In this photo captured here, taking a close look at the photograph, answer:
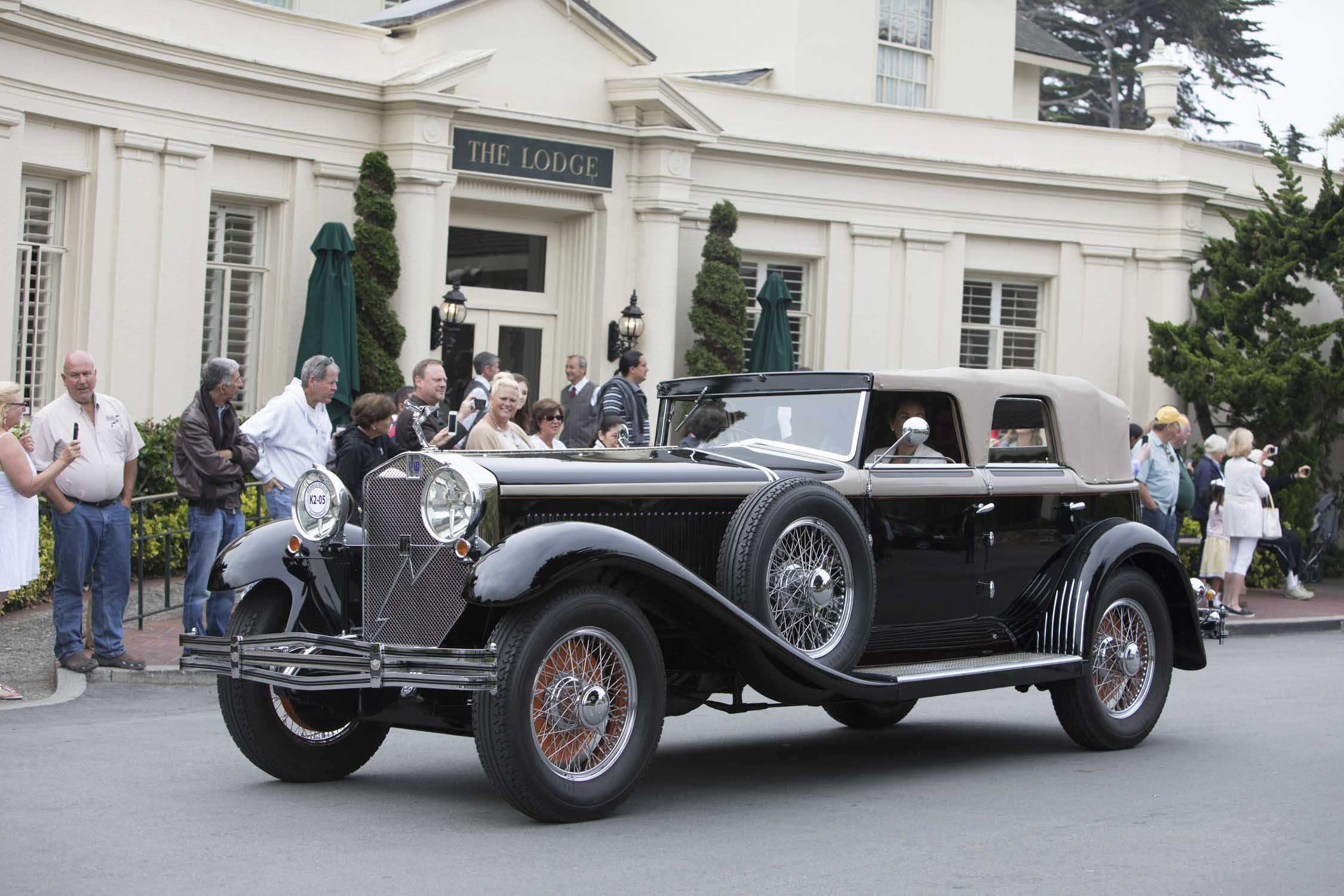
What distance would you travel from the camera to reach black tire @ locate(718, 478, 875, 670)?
7090mm

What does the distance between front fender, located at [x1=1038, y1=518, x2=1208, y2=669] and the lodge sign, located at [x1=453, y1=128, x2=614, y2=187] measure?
10713 millimetres

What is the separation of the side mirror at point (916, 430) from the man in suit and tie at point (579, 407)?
7.64 meters

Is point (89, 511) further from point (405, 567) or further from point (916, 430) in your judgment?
point (916, 430)

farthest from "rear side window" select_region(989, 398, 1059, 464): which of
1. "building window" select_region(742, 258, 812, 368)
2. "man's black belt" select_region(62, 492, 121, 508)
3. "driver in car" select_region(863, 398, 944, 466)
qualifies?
"building window" select_region(742, 258, 812, 368)

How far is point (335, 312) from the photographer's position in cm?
1681

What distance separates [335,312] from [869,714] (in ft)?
30.0

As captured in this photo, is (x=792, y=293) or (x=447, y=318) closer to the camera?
(x=447, y=318)

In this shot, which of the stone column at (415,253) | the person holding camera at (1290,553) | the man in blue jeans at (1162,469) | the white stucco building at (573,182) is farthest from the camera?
the person holding camera at (1290,553)

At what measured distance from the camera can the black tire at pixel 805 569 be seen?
709cm

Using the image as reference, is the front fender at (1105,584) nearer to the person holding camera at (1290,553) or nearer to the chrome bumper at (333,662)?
the chrome bumper at (333,662)

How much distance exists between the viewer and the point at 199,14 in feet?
54.7

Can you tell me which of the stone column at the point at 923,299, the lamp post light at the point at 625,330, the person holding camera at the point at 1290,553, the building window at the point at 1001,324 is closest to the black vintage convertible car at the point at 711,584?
the lamp post light at the point at 625,330

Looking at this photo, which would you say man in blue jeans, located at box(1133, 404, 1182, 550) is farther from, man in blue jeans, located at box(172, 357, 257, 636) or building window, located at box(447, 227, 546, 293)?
man in blue jeans, located at box(172, 357, 257, 636)

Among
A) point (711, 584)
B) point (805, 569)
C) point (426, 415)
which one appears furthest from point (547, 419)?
point (805, 569)
